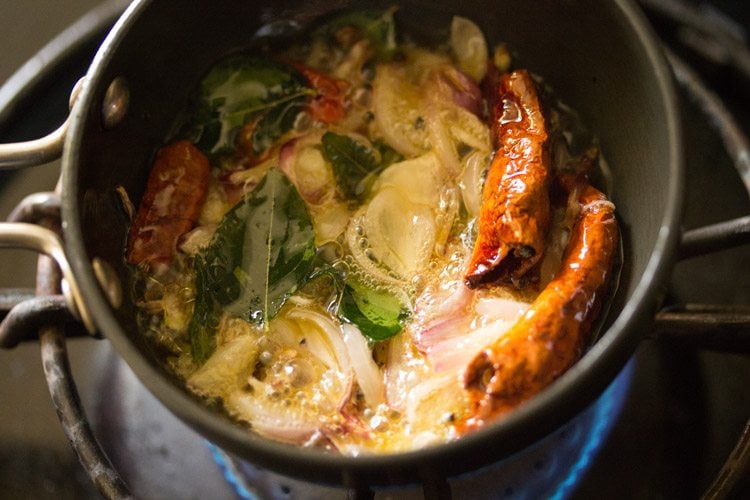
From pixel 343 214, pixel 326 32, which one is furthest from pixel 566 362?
pixel 326 32

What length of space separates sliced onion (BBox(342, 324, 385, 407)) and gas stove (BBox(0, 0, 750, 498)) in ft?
0.56

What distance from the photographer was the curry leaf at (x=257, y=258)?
0.94 m

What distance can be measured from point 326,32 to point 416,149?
0.76 feet

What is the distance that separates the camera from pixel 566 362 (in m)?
0.82

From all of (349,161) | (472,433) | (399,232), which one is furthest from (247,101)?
(472,433)

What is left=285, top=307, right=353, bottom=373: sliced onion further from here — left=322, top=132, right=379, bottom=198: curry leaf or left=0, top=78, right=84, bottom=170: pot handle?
left=0, top=78, right=84, bottom=170: pot handle

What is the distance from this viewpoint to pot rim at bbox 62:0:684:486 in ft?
2.21

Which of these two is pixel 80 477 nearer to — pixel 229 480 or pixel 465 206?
pixel 229 480

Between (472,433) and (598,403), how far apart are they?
409 mm

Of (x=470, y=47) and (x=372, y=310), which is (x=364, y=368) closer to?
(x=372, y=310)

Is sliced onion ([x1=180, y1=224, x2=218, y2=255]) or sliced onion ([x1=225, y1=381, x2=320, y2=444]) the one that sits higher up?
sliced onion ([x1=180, y1=224, x2=218, y2=255])

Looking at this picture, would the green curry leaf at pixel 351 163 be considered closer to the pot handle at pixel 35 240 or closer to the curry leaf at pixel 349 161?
the curry leaf at pixel 349 161

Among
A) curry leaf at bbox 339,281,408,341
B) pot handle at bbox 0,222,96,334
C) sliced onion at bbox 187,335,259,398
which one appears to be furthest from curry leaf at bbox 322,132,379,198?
pot handle at bbox 0,222,96,334

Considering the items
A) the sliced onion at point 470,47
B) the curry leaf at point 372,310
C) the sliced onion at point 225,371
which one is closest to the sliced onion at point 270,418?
the sliced onion at point 225,371
